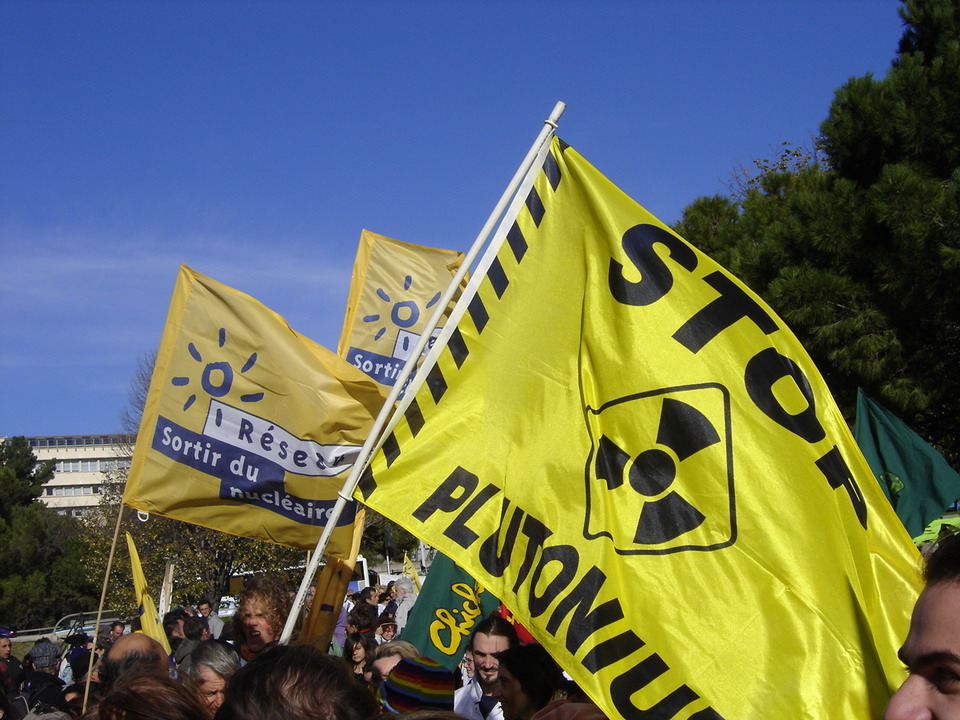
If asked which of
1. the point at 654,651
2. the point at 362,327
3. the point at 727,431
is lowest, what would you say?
the point at 654,651

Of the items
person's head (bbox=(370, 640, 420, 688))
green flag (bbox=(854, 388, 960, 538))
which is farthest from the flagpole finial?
green flag (bbox=(854, 388, 960, 538))

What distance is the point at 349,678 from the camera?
7.55ft

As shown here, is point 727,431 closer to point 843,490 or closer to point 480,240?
point 843,490

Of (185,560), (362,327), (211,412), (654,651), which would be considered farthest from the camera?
(185,560)

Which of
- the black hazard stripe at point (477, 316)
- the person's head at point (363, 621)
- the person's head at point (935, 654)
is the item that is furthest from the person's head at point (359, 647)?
the person's head at point (935, 654)

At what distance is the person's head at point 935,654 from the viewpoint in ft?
4.88

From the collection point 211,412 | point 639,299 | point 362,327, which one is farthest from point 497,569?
point 362,327

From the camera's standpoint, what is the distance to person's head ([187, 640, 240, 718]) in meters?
4.06

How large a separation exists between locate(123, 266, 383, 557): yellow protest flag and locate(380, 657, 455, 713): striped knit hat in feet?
5.78

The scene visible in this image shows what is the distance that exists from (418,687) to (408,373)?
138 centimetres

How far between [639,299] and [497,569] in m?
1.08

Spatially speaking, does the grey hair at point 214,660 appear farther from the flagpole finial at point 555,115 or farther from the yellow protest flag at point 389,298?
the yellow protest flag at point 389,298

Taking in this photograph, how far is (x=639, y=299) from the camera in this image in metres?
3.53

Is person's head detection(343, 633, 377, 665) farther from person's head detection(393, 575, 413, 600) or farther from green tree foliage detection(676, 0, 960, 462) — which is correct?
person's head detection(393, 575, 413, 600)
